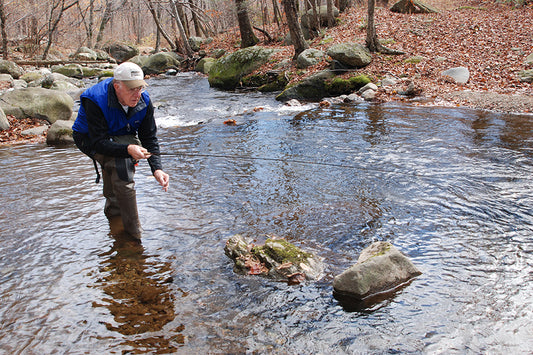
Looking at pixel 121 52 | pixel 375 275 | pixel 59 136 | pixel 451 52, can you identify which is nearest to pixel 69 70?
pixel 121 52

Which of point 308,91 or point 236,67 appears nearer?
point 308,91

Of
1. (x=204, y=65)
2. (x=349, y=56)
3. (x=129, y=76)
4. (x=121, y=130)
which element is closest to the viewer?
(x=129, y=76)

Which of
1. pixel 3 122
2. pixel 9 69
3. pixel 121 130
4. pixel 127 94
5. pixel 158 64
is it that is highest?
pixel 9 69

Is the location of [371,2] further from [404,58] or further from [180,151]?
[180,151]

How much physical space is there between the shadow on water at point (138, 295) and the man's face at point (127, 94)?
5.46 feet

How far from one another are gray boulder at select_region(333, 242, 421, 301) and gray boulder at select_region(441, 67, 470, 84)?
11.3 metres

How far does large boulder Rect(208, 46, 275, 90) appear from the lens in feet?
56.7

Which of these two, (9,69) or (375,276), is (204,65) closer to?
(9,69)

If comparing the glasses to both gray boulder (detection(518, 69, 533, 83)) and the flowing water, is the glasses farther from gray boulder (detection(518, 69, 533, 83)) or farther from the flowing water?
gray boulder (detection(518, 69, 533, 83))

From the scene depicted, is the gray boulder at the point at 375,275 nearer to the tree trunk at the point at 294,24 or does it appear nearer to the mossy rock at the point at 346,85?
the mossy rock at the point at 346,85

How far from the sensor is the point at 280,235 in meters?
4.75

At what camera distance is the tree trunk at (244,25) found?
2162 centimetres

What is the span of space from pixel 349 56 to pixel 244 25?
400 inches

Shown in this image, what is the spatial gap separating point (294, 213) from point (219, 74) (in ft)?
44.1
